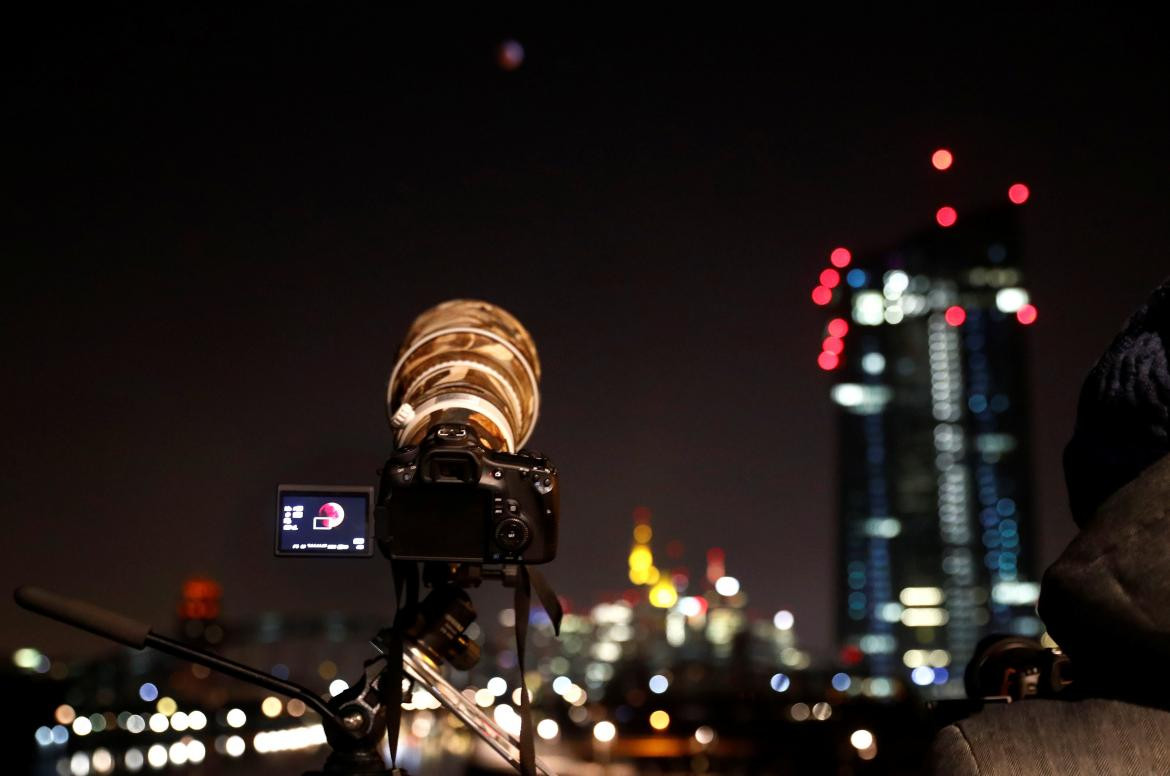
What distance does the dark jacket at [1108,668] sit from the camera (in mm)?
1364

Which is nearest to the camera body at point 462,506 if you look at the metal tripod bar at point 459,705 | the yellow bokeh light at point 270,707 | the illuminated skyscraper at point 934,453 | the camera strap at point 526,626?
the camera strap at point 526,626

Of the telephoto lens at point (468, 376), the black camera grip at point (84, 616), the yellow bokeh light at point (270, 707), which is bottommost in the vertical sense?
the black camera grip at point (84, 616)

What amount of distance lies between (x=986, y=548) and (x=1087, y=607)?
135m

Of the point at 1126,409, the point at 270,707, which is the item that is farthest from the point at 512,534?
the point at 270,707

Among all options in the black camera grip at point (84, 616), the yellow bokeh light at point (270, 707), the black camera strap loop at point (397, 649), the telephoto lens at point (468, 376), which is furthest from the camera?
the yellow bokeh light at point (270, 707)

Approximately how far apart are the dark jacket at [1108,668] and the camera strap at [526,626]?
42.6 inches

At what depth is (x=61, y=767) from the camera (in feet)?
253

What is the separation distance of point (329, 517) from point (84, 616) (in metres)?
0.46

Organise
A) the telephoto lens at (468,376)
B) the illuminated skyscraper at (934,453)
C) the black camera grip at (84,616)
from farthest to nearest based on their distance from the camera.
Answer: the illuminated skyscraper at (934,453), the telephoto lens at (468,376), the black camera grip at (84,616)

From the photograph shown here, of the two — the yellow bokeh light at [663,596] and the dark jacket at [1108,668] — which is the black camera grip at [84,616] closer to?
the dark jacket at [1108,668]

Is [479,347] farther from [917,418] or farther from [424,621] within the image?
[917,418]

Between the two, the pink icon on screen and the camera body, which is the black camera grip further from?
the camera body

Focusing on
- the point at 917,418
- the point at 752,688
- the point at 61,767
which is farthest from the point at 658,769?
the point at 917,418

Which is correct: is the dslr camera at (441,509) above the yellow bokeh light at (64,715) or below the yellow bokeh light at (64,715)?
below
